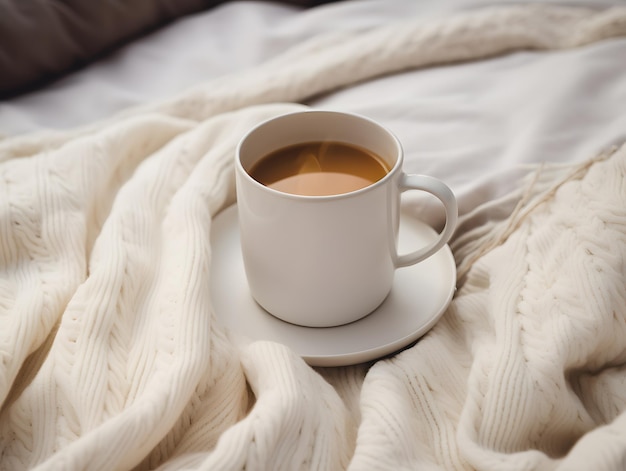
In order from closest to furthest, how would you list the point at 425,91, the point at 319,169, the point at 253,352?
1. the point at 253,352
2. the point at 319,169
3. the point at 425,91

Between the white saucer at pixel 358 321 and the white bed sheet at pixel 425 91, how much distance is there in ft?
0.33

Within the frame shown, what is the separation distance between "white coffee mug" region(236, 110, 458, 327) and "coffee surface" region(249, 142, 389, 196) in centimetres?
1

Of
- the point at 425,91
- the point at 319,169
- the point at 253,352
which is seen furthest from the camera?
the point at 425,91

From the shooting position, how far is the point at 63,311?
557 mm

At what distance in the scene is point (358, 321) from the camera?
1.92ft

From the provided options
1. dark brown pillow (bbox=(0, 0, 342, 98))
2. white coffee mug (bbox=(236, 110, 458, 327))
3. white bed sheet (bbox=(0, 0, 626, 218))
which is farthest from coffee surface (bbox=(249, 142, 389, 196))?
dark brown pillow (bbox=(0, 0, 342, 98))

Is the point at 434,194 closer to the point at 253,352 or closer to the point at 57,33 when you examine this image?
the point at 253,352

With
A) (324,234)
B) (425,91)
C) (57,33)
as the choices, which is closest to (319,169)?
(324,234)

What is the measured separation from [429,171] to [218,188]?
236mm

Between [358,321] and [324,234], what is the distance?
0.11m

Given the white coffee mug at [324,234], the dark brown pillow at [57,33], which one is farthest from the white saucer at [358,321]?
the dark brown pillow at [57,33]

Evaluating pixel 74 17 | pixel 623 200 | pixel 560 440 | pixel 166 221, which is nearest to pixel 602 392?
pixel 560 440

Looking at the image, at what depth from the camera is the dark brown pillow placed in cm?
85

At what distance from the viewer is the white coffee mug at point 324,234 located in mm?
513
